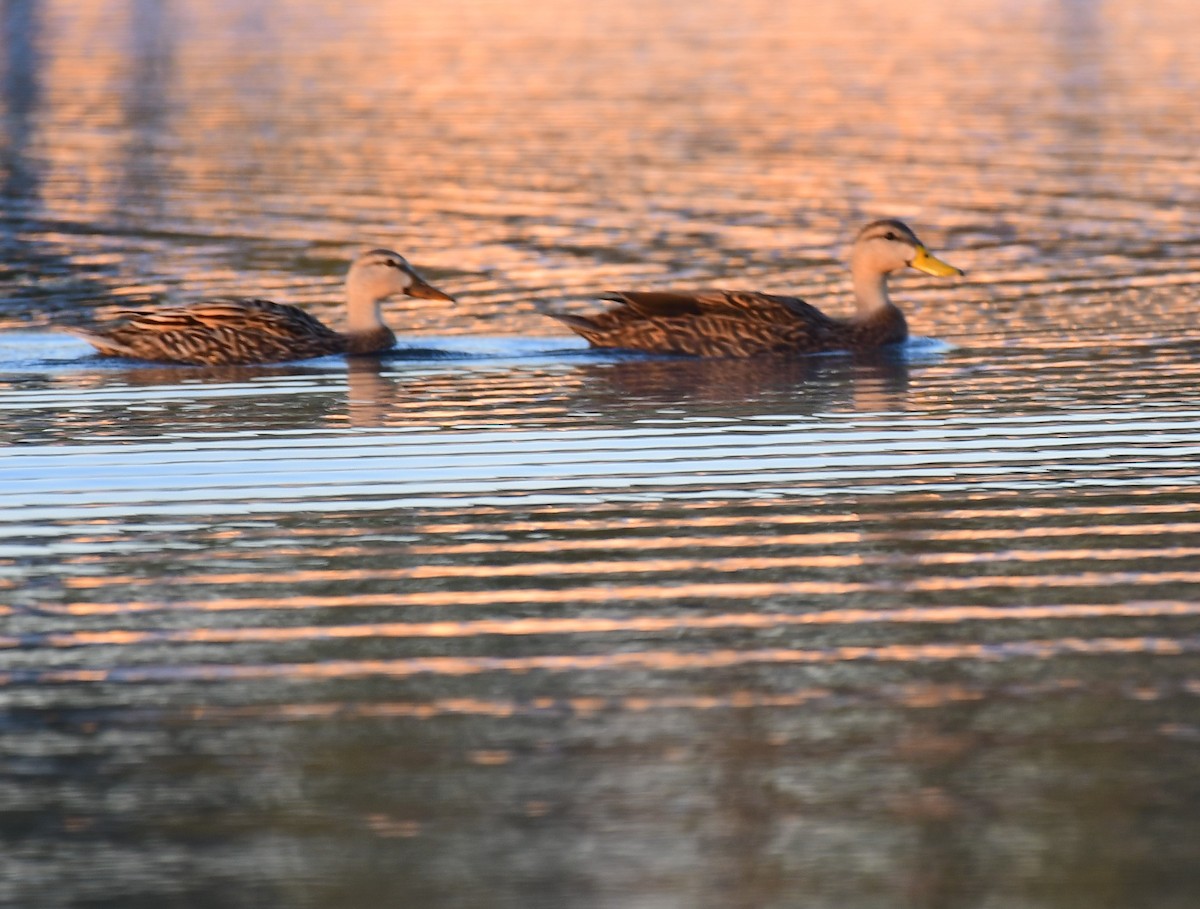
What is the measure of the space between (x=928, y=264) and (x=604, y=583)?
9.62 meters

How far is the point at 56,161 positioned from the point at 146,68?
20.7 metres

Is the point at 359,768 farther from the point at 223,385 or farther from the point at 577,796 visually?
the point at 223,385

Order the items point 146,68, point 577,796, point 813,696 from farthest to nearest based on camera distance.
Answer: point 146,68
point 813,696
point 577,796

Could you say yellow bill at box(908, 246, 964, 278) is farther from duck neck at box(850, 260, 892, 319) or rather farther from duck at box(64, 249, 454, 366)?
duck at box(64, 249, 454, 366)

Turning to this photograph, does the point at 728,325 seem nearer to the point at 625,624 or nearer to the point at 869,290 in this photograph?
the point at 869,290

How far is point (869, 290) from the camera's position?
61.9 feet

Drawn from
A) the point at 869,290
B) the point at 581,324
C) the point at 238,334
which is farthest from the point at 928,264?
the point at 238,334

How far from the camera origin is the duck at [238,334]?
18.0 m

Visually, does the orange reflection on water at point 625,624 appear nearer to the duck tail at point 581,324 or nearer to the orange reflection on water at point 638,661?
the orange reflection on water at point 638,661

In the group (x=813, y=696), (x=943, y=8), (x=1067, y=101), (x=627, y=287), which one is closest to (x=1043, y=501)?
(x=813, y=696)

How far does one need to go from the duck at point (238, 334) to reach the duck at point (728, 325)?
4.42ft

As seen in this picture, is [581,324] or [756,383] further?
[581,324]

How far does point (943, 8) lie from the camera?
79.2m

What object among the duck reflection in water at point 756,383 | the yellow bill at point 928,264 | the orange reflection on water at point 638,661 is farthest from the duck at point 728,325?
the orange reflection on water at point 638,661
